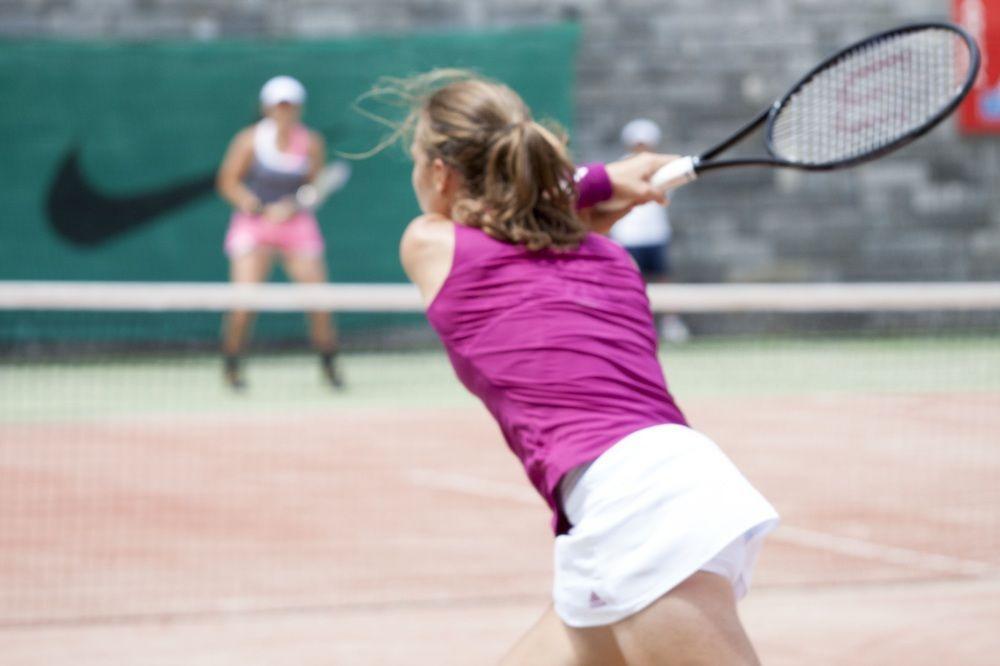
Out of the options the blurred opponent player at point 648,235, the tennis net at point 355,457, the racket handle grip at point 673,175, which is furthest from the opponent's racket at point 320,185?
the racket handle grip at point 673,175

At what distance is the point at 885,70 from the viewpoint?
2.99 metres

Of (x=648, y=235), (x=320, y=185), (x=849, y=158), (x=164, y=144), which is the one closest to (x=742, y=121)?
(x=648, y=235)

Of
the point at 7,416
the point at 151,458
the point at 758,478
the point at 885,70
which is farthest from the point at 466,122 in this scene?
the point at 7,416

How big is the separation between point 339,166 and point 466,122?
8.69 m

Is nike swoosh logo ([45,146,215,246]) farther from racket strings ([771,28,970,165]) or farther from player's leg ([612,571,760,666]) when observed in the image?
player's leg ([612,571,760,666])

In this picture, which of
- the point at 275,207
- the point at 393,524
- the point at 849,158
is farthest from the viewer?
the point at 275,207

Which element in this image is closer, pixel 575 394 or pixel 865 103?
pixel 575 394

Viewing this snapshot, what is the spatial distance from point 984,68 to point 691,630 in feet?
36.5

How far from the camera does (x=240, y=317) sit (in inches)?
340

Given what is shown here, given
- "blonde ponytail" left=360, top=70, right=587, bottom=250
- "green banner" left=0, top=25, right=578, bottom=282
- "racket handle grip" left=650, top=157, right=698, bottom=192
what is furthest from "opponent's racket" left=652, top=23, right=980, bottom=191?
"green banner" left=0, top=25, right=578, bottom=282

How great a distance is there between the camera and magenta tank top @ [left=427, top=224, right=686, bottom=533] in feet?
7.03

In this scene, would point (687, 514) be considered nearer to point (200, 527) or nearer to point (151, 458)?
point (200, 527)

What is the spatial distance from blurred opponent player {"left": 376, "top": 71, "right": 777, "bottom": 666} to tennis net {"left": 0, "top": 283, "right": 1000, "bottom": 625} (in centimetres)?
215

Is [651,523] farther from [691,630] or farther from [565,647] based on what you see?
[565,647]
